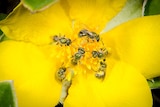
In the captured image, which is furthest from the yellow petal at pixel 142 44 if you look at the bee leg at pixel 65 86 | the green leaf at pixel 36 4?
the green leaf at pixel 36 4

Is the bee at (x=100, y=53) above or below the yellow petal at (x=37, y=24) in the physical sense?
below

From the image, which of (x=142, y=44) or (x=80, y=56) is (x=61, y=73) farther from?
(x=142, y=44)

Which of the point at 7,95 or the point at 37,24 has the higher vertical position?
the point at 37,24

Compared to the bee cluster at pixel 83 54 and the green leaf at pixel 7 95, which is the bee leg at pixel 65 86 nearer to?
the bee cluster at pixel 83 54

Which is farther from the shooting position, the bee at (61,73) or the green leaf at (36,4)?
the bee at (61,73)

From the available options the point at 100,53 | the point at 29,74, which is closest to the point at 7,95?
the point at 29,74

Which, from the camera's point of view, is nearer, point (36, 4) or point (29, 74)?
point (36, 4)

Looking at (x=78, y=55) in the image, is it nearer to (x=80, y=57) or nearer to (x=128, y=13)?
(x=80, y=57)

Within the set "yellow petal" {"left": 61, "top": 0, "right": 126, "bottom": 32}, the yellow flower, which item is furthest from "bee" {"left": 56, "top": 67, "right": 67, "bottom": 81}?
"yellow petal" {"left": 61, "top": 0, "right": 126, "bottom": 32}

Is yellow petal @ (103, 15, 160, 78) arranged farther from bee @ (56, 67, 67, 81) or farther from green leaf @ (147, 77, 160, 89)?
bee @ (56, 67, 67, 81)
